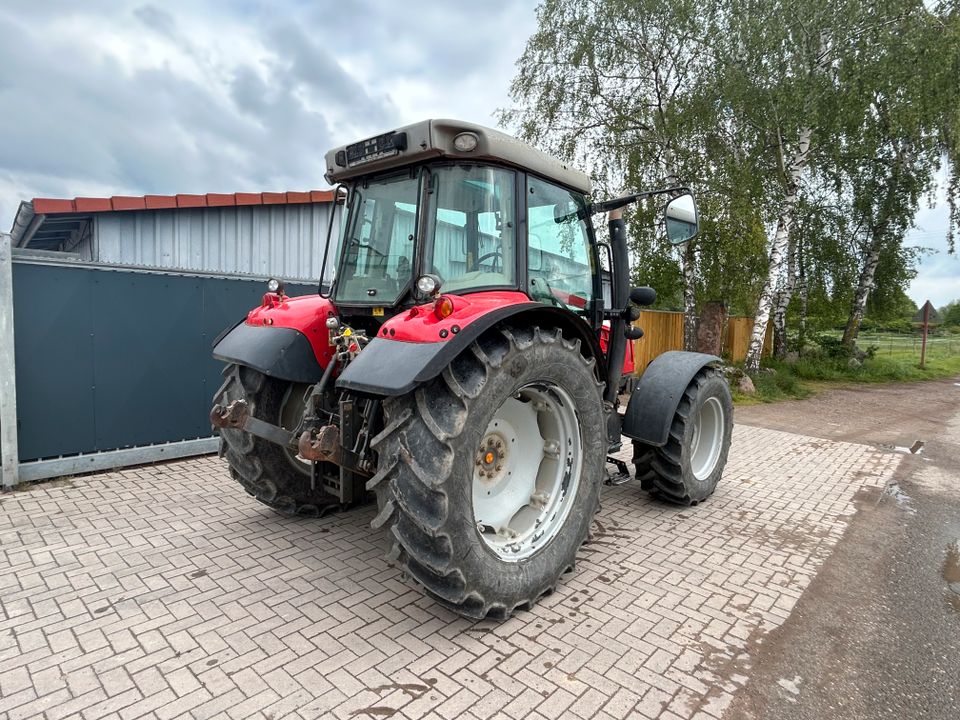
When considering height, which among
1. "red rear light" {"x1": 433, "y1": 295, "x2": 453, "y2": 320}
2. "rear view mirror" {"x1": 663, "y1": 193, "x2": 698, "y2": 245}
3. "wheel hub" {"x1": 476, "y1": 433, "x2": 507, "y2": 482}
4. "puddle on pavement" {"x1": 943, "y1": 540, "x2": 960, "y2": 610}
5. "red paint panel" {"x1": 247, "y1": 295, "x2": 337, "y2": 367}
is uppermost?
"rear view mirror" {"x1": 663, "y1": 193, "x2": 698, "y2": 245}

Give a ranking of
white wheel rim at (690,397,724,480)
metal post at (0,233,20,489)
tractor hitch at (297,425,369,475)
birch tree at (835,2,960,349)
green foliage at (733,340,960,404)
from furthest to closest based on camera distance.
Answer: green foliage at (733,340,960,404)
birch tree at (835,2,960,349)
white wheel rim at (690,397,724,480)
metal post at (0,233,20,489)
tractor hitch at (297,425,369,475)

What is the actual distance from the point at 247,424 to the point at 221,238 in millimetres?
6527

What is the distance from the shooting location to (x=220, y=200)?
26.8 ft

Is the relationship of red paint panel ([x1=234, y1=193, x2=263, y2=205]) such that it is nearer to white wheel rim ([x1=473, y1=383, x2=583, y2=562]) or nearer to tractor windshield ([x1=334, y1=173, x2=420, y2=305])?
tractor windshield ([x1=334, y1=173, x2=420, y2=305])

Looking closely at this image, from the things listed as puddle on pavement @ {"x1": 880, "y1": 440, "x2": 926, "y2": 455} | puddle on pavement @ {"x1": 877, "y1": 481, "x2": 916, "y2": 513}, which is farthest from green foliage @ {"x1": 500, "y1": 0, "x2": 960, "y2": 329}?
puddle on pavement @ {"x1": 877, "y1": 481, "x2": 916, "y2": 513}

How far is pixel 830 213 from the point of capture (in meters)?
15.5

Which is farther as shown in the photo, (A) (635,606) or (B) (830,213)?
(B) (830,213)

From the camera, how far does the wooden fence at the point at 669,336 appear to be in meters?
13.2

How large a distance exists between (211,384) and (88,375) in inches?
41.6

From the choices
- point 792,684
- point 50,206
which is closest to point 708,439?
point 792,684

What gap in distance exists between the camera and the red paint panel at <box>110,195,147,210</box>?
7.66m

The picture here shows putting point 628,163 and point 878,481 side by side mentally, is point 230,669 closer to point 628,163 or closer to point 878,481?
point 878,481

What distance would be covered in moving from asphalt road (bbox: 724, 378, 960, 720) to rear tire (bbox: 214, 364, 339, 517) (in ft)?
8.97

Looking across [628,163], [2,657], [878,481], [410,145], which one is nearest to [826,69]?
[628,163]
